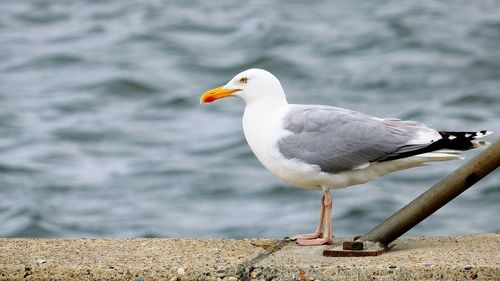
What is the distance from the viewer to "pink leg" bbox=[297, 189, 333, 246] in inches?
202

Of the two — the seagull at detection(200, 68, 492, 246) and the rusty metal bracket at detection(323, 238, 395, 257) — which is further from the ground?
the seagull at detection(200, 68, 492, 246)

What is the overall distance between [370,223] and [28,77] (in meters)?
6.87

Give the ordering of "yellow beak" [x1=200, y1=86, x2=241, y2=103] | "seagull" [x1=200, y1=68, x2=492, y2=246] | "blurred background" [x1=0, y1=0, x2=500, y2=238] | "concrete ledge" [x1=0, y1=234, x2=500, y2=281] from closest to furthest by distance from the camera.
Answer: "concrete ledge" [x1=0, y1=234, x2=500, y2=281] → "seagull" [x1=200, y1=68, x2=492, y2=246] → "yellow beak" [x1=200, y1=86, x2=241, y2=103] → "blurred background" [x1=0, y1=0, x2=500, y2=238]

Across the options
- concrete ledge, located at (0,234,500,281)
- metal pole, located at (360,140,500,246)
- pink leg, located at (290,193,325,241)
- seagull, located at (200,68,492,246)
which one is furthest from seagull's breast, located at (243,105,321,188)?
metal pole, located at (360,140,500,246)

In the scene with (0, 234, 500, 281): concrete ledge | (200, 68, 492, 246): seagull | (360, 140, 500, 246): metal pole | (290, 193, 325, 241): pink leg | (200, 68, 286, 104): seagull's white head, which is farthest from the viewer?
(200, 68, 286, 104): seagull's white head

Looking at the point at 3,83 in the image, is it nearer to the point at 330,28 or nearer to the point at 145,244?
the point at 330,28

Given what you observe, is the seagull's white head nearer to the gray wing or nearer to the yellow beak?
the yellow beak

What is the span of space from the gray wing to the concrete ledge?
1.40 ft

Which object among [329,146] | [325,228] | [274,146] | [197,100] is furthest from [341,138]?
[197,100]

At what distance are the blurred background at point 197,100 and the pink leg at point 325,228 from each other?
4.87 m

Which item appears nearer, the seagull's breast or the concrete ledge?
the concrete ledge

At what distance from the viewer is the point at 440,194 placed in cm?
469

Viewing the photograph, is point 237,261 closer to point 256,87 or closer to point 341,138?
point 341,138

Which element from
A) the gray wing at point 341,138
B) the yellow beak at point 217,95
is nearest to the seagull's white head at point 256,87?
the yellow beak at point 217,95
